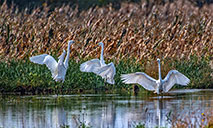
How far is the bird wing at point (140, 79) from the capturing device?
47.9 ft

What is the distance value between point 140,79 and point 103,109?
135 cm

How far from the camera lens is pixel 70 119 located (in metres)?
12.5

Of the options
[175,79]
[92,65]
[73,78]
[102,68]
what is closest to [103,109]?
[102,68]

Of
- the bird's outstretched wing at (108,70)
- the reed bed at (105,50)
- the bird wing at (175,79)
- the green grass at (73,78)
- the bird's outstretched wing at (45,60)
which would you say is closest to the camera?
the bird wing at (175,79)

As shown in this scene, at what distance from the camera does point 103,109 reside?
561 inches

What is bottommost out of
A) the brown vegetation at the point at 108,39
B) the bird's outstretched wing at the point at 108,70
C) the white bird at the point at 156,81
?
the white bird at the point at 156,81

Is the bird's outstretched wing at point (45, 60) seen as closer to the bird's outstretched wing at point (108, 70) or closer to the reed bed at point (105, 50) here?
the bird's outstretched wing at point (108, 70)

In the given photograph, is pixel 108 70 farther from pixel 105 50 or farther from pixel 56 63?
pixel 105 50

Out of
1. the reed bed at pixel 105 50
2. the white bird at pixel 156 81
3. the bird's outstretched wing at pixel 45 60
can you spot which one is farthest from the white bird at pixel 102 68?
the reed bed at pixel 105 50

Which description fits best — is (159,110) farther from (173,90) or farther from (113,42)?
(113,42)

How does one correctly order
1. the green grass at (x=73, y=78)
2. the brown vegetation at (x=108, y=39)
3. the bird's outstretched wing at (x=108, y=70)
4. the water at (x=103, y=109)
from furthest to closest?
the brown vegetation at (x=108, y=39)
the green grass at (x=73, y=78)
the bird's outstretched wing at (x=108, y=70)
the water at (x=103, y=109)

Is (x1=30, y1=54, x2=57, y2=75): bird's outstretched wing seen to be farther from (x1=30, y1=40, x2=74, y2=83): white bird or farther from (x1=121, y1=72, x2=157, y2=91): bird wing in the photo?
(x1=121, y1=72, x2=157, y2=91): bird wing

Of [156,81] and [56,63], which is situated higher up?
[56,63]

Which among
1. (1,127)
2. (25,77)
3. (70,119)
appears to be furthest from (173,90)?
(1,127)
